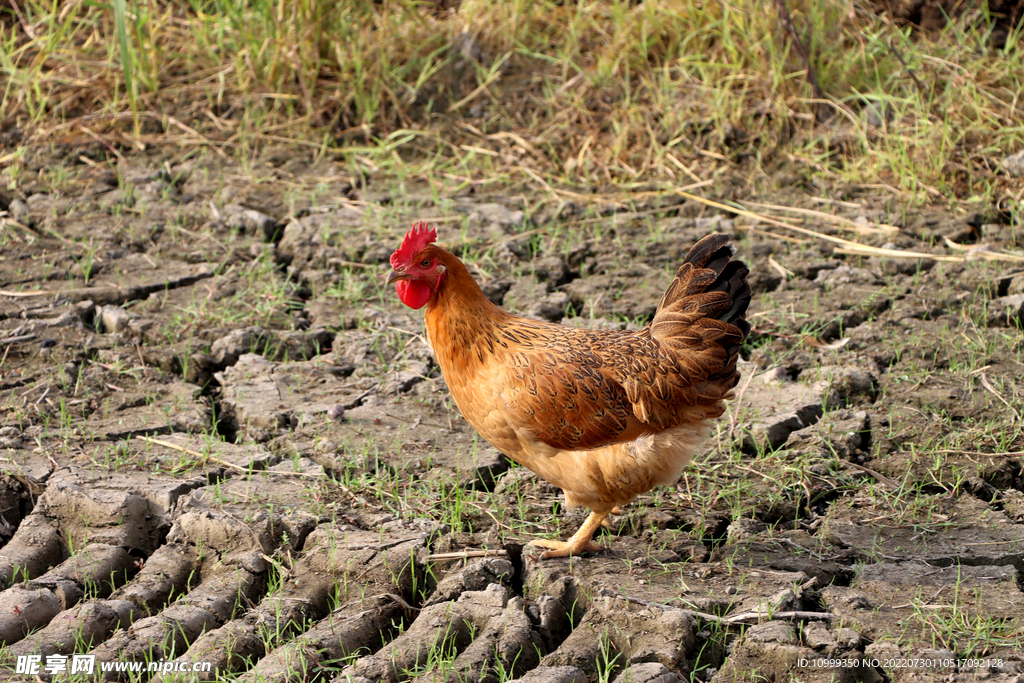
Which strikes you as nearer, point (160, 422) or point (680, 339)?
point (680, 339)

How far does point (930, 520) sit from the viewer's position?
3.15m

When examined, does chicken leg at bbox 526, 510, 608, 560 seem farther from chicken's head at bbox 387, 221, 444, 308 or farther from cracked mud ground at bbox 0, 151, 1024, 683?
chicken's head at bbox 387, 221, 444, 308

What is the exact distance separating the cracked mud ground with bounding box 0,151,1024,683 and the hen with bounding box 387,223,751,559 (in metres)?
0.29

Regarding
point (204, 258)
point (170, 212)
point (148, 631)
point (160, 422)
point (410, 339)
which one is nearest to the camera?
point (148, 631)

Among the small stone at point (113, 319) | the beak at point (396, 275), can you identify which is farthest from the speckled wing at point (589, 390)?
the small stone at point (113, 319)

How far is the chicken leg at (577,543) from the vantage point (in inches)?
116

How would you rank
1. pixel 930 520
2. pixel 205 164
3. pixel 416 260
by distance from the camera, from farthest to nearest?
pixel 205 164
pixel 930 520
pixel 416 260

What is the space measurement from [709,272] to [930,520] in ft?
3.70

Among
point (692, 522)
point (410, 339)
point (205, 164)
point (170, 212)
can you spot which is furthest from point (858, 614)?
point (205, 164)

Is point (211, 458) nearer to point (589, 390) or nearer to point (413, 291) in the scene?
point (413, 291)

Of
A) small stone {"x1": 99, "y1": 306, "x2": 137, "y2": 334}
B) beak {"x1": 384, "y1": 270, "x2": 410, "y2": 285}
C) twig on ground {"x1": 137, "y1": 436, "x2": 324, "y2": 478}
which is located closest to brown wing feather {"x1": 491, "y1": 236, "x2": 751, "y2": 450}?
beak {"x1": 384, "y1": 270, "x2": 410, "y2": 285}

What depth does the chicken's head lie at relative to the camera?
290cm

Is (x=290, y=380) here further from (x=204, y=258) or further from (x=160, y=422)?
(x=204, y=258)

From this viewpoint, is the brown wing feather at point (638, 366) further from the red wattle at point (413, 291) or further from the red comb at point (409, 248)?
the red comb at point (409, 248)
